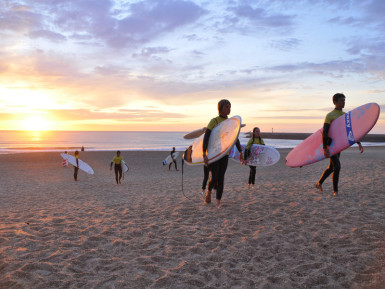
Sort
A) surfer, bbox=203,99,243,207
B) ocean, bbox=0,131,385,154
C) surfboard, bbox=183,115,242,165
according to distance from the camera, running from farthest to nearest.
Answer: ocean, bbox=0,131,385,154 < surfer, bbox=203,99,243,207 < surfboard, bbox=183,115,242,165

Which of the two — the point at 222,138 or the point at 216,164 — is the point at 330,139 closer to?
the point at 222,138

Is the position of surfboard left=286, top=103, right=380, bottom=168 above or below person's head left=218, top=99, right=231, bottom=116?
below

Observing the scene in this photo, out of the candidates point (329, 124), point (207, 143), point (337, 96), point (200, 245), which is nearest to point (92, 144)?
point (207, 143)

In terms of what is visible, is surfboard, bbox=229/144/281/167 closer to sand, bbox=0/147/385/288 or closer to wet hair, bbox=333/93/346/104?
sand, bbox=0/147/385/288

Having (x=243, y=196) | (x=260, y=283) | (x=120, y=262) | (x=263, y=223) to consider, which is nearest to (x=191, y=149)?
(x=243, y=196)

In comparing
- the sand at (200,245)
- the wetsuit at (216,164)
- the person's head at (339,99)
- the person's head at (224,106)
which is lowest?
the sand at (200,245)

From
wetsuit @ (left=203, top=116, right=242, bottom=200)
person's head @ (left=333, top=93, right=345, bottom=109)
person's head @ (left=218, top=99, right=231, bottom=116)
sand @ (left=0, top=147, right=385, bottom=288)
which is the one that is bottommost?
sand @ (left=0, top=147, right=385, bottom=288)

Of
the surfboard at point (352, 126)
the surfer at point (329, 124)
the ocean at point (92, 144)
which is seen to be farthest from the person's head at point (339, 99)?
the ocean at point (92, 144)

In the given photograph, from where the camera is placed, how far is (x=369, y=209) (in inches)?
201

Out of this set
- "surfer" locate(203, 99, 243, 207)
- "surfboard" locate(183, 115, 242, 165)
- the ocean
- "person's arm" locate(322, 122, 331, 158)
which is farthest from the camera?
the ocean

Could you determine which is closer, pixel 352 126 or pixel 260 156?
pixel 352 126

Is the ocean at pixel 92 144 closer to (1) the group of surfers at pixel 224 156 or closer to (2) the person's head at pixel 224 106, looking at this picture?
(1) the group of surfers at pixel 224 156

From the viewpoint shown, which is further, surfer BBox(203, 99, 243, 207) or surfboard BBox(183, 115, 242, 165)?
surfer BBox(203, 99, 243, 207)

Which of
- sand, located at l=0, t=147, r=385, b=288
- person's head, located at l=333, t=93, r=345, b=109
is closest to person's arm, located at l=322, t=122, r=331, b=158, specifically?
person's head, located at l=333, t=93, r=345, b=109
